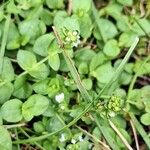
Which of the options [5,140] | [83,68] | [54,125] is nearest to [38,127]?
[54,125]

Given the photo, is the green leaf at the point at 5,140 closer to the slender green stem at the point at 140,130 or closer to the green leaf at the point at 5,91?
the green leaf at the point at 5,91

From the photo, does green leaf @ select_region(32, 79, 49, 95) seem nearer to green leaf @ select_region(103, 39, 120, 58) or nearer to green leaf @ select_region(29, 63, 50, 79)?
green leaf @ select_region(29, 63, 50, 79)

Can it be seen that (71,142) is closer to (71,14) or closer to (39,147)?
(39,147)

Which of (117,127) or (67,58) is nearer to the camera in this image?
(67,58)

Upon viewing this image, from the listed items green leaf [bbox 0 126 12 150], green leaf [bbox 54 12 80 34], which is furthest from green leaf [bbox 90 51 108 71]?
green leaf [bbox 0 126 12 150]

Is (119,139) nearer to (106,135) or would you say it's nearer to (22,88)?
(106,135)

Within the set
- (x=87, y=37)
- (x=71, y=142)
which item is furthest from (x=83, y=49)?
(x=71, y=142)
